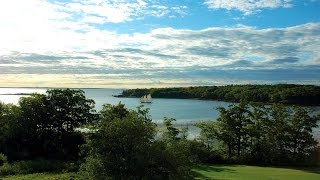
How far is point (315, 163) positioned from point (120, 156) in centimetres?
3961

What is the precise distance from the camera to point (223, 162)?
2376 inches

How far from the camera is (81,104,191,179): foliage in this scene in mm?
25938

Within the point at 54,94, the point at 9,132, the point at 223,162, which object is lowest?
the point at 223,162

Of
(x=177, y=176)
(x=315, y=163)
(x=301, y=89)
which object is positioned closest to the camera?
(x=177, y=176)

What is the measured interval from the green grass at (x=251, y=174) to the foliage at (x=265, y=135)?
7148 mm

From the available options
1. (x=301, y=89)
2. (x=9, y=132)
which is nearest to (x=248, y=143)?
(x=9, y=132)

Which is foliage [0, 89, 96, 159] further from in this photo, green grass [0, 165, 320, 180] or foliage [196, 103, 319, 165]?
foliage [196, 103, 319, 165]

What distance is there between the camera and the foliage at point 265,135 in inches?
2344

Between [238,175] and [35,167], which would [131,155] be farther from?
[35,167]

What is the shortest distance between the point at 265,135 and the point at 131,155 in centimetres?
3928

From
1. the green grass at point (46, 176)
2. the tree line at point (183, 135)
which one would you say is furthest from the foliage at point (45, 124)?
the green grass at point (46, 176)

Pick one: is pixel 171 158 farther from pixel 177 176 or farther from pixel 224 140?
pixel 224 140

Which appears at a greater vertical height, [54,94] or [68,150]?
[54,94]

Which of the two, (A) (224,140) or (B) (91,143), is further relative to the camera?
(A) (224,140)
